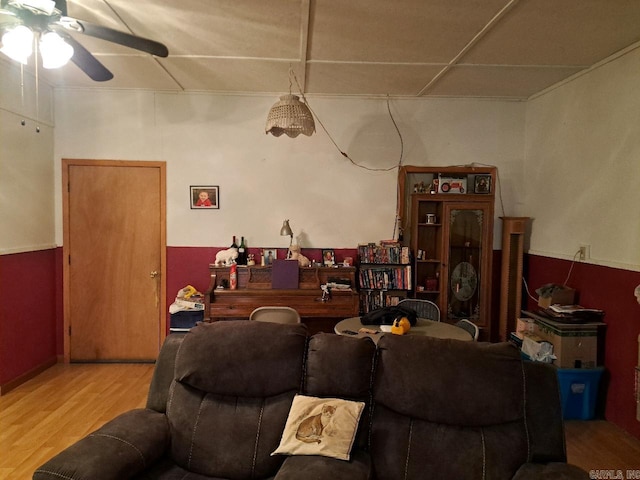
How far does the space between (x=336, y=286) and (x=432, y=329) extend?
50.3 inches

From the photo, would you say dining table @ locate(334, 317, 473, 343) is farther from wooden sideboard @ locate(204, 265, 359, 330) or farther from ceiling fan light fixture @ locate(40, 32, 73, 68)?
ceiling fan light fixture @ locate(40, 32, 73, 68)

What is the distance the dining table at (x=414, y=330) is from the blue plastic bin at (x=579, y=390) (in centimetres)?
103

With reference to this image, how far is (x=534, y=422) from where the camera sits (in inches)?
69.6

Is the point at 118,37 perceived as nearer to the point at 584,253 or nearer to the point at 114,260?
the point at 114,260

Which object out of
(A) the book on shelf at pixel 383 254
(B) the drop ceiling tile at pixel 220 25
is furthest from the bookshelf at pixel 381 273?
(B) the drop ceiling tile at pixel 220 25

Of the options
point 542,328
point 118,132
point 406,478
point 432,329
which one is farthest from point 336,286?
point 118,132

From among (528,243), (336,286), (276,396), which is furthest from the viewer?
(528,243)

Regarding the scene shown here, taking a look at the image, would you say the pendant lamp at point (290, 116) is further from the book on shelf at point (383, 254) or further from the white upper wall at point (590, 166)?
the white upper wall at point (590, 166)

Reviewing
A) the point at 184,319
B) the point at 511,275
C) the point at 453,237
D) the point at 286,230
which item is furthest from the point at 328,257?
the point at 511,275

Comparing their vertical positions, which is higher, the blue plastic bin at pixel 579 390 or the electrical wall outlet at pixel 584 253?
the electrical wall outlet at pixel 584 253

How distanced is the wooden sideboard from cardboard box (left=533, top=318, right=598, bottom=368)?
1715 millimetres

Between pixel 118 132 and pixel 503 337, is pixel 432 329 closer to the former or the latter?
pixel 503 337

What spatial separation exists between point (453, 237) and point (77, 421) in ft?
12.3

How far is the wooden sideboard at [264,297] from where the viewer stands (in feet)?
12.9
